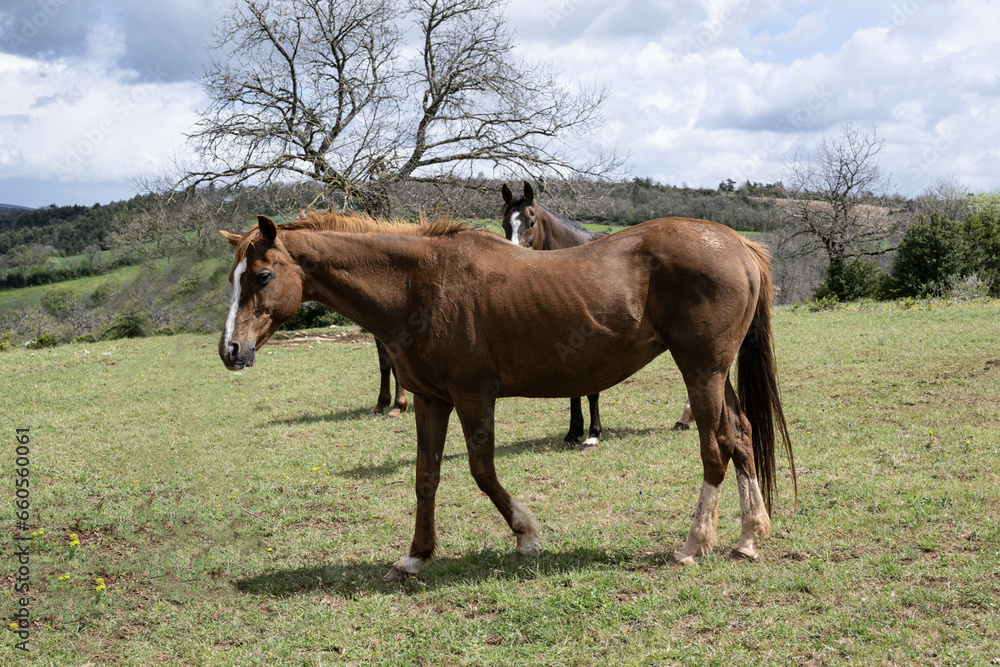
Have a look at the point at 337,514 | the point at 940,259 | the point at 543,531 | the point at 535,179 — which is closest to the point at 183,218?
the point at 535,179

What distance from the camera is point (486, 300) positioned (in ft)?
14.0

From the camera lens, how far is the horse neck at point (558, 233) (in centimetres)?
777

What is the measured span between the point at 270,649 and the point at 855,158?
1889 inches

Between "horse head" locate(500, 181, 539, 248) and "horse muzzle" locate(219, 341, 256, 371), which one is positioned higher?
"horse head" locate(500, 181, 539, 248)

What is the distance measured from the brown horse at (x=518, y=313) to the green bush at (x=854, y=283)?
83.0 feet

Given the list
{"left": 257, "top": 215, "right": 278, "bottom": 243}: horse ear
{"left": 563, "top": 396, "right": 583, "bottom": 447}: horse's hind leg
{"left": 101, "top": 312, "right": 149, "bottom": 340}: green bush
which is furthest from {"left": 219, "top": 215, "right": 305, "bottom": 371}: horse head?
{"left": 101, "top": 312, "right": 149, "bottom": 340}: green bush

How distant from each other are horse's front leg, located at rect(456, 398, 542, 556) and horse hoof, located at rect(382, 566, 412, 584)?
2.50 ft

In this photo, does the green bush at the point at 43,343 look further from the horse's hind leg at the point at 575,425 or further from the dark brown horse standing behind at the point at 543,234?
the horse's hind leg at the point at 575,425

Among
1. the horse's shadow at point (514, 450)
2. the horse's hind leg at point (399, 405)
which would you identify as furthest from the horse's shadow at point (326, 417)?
the horse's shadow at point (514, 450)

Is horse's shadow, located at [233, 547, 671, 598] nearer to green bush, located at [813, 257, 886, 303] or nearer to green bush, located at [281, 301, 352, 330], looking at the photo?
green bush, located at [281, 301, 352, 330]

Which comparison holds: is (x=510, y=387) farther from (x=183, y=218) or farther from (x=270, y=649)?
(x=183, y=218)

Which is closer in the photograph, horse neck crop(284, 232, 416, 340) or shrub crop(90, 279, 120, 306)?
horse neck crop(284, 232, 416, 340)

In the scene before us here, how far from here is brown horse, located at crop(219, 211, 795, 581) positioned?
13.7ft

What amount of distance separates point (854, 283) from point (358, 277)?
28021 millimetres
